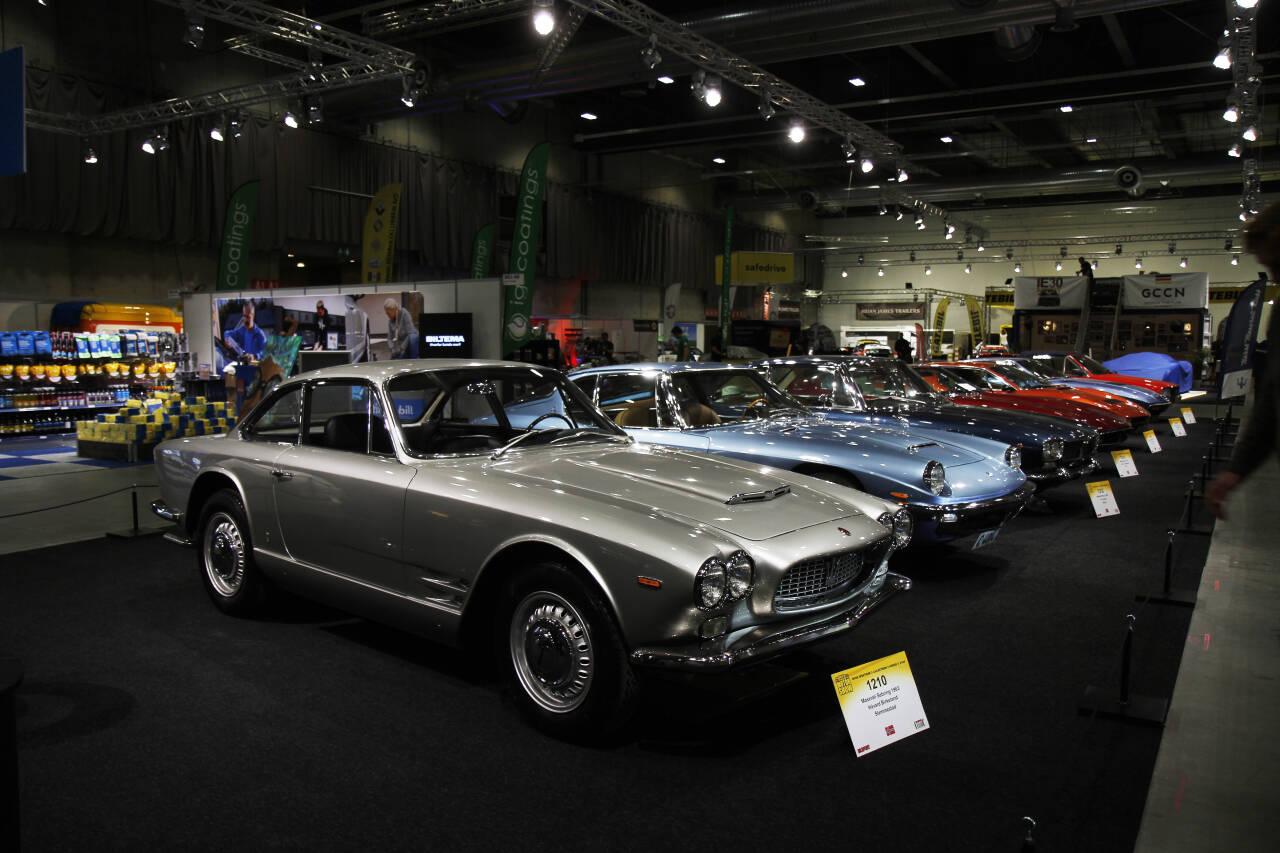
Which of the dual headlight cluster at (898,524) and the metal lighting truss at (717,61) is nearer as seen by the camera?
the dual headlight cluster at (898,524)

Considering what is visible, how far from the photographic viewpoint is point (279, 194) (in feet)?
59.7

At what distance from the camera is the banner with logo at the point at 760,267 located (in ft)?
79.8

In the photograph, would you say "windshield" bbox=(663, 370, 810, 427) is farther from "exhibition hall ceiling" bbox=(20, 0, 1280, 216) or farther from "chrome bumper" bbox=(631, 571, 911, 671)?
"exhibition hall ceiling" bbox=(20, 0, 1280, 216)

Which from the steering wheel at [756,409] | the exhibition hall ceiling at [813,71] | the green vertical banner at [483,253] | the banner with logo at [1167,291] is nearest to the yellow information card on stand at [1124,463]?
the steering wheel at [756,409]

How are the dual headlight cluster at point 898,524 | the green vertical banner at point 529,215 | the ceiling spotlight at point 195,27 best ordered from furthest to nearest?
the green vertical banner at point 529,215
the ceiling spotlight at point 195,27
the dual headlight cluster at point 898,524

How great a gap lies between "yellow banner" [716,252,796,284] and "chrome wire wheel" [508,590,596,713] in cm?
2152

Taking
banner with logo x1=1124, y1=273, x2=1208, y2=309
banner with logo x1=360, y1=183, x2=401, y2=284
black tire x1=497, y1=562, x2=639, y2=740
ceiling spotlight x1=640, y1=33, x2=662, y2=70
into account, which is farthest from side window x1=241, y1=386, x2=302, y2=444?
banner with logo x1=1124, y1=273, x2=1208, y2=309

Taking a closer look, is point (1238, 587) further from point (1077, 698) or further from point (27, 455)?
point (27, 455)

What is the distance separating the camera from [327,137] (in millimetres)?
19094

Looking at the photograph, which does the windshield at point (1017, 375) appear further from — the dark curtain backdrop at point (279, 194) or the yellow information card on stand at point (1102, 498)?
the dark curtain backdrop at point (279, 194)

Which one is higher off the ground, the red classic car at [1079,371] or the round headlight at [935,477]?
the red classic car at [1079,371]

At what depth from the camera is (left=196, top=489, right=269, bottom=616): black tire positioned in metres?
4.63

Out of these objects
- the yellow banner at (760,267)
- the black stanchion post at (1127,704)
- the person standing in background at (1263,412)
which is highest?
the yellow banner at (760,267)

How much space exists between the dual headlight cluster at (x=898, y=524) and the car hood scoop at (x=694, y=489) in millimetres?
128
